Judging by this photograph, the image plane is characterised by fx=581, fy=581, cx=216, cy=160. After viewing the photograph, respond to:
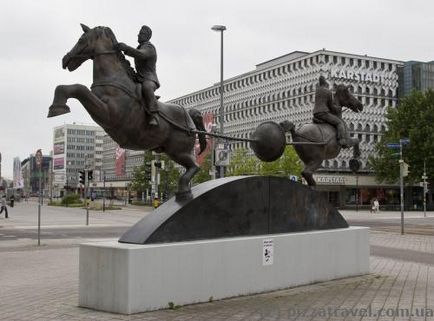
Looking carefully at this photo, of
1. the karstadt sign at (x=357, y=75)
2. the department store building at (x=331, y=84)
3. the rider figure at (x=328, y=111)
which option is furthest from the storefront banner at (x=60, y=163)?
the rider figure at (x=328, y=111)

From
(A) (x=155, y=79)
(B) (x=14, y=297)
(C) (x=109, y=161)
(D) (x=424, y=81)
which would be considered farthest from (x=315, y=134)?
(C) (x=109, y=161)

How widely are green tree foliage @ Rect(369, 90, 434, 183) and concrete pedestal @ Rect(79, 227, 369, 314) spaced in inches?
2262

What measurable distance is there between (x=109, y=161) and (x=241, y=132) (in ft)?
248

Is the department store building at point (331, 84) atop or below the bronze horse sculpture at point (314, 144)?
atop

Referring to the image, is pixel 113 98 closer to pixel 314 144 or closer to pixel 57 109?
pixel 57 109

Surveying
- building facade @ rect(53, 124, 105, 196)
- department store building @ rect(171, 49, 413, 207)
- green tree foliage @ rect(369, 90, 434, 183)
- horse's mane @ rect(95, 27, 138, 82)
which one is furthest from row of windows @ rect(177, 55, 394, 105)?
horse's mane @ rect(95, 27, 138, 82)

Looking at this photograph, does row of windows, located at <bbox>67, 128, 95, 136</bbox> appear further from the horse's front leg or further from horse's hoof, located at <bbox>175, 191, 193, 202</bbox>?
the horse's front leg

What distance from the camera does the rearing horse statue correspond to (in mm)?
8359

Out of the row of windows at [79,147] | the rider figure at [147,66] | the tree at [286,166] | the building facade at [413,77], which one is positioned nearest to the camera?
the rider figure at [147,66]

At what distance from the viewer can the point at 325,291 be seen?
10125 mm

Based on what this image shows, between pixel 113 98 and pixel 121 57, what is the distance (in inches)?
31.0

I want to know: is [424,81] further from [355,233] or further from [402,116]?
[355,233]

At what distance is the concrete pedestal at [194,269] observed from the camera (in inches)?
311

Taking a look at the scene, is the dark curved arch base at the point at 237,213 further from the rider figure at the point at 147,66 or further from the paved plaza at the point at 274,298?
the rider figure at the point at 147,66
